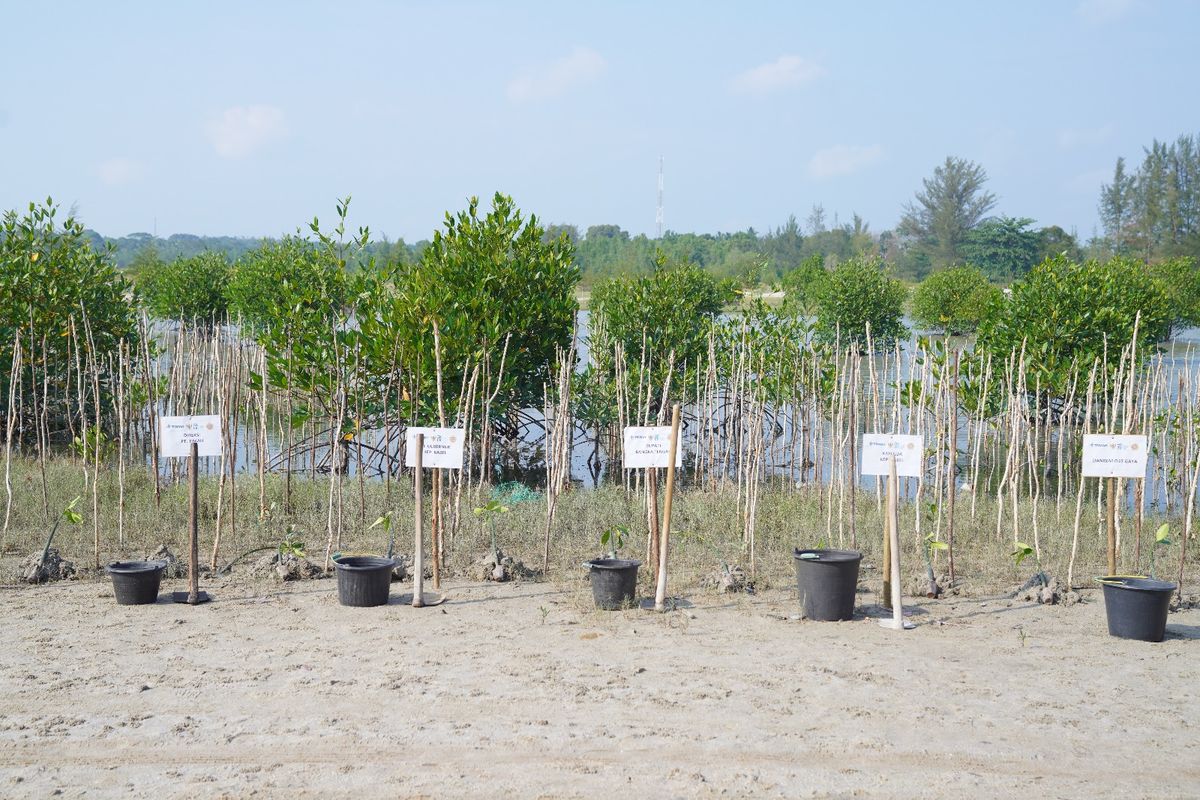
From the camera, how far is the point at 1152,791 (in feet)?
12.1

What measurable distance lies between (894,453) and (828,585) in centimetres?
90

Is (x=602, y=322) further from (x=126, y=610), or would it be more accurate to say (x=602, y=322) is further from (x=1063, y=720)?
(x=1063, y=720)

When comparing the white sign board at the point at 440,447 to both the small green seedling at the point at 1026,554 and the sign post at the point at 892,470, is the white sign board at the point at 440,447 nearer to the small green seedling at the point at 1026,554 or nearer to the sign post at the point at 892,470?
the sign post at the point at 892,470

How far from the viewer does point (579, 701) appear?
4.61 m

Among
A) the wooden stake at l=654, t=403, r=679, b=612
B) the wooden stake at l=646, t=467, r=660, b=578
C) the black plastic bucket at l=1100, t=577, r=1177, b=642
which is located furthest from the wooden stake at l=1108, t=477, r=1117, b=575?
the wooden stake at l=646, t=467, r=660, b=578

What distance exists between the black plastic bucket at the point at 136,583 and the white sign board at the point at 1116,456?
18.9 feet

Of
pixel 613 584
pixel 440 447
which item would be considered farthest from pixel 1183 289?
pixel 440 447

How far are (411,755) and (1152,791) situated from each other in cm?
274

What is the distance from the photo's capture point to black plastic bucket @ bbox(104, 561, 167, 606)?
6.18 metres

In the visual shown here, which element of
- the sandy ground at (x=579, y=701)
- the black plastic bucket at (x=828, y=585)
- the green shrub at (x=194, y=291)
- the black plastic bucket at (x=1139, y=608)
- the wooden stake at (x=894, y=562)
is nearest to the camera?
Result: the sandy ground at (x=579, y=701)

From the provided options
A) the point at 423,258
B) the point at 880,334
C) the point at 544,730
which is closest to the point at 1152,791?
the point at 544,730

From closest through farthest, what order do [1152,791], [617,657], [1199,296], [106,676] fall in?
[1152,791] → [106,676] → [617,657] → [1199,296]

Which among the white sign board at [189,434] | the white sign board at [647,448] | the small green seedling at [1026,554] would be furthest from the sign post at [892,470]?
the white sign board at [189,434]

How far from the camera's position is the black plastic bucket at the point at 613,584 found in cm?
620
